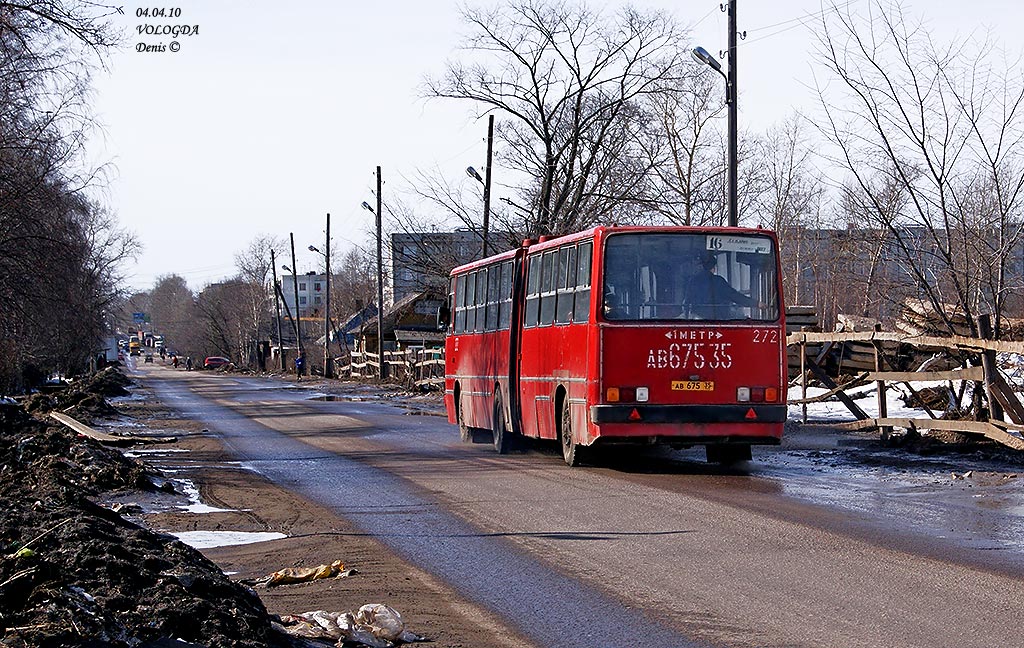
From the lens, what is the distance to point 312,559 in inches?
367

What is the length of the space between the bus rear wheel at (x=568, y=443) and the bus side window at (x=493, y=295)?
3.54 metres

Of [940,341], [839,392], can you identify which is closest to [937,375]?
[940,341]

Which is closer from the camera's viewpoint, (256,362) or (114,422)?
(114,422)

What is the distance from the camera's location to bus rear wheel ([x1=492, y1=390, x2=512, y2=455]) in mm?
19016

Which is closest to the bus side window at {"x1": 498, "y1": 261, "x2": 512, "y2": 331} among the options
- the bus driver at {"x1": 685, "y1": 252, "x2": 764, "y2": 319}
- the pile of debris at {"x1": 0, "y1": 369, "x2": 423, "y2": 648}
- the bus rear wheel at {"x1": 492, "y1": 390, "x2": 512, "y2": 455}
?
the bus rear wheel at {"x1": 492, "y1": 390, "x2": 512, "y2": 455}

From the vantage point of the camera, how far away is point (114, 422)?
28.8m

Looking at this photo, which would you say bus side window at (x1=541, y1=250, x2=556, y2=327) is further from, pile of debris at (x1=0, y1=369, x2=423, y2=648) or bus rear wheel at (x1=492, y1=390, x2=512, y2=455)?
pile of debris at (x1=0, y1=369, x2=423, y2=648)

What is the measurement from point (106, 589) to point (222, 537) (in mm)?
4550

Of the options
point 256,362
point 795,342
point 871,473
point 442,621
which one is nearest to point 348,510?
point 442,621

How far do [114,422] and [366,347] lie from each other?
5721 centimetres

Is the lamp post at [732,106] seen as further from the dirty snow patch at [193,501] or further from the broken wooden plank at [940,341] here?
the dirty snow patch at [193,501]

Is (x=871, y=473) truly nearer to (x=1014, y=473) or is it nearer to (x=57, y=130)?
(x=1014, y=473)

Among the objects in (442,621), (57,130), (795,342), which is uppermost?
(57,130)

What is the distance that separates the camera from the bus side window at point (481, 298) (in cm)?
2075
